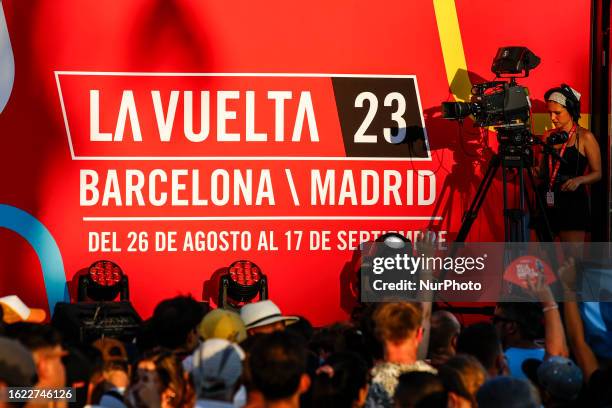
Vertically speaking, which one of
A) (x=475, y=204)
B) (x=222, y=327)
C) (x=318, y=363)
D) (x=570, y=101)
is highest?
(x=570, y=101)

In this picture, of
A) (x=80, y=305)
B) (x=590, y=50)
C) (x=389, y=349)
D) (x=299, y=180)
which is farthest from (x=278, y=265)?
(x=389, y=349)

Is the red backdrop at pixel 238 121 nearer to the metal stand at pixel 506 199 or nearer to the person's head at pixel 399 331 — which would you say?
the metal stand at pixel 506 199

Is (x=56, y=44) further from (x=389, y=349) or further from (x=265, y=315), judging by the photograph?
(x=389, y=349)

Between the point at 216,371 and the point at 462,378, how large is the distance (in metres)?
0.91

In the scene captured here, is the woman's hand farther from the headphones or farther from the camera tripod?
the headphones

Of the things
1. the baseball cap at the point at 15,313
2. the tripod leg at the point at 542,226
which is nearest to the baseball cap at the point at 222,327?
the baseball cap at the point at 15,313

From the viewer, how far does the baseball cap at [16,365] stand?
3.96 meters

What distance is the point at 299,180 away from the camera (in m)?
9.11

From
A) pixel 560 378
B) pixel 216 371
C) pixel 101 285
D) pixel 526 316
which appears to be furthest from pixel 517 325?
pixel 101 285

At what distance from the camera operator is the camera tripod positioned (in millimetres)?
143

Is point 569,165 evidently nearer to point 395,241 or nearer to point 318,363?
point 395,241

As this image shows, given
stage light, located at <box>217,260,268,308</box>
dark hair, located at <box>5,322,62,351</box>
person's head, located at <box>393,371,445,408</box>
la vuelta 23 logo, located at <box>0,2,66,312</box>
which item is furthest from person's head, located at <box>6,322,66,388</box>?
la vuelta 23 logo, located at <box>0,2,66,312</box>

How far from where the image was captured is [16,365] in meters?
4.02

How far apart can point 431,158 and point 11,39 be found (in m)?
3.24
